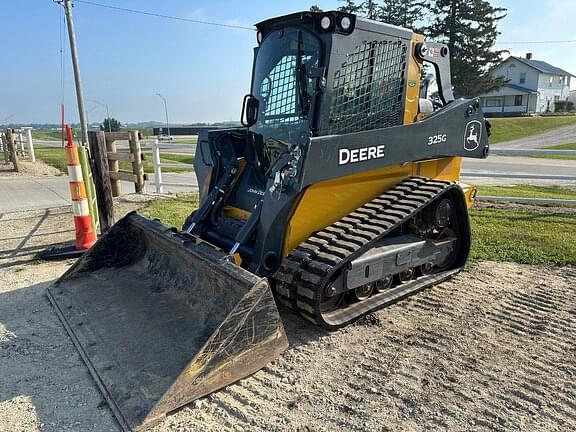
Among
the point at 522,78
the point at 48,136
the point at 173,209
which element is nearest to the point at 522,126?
the point at 522,78

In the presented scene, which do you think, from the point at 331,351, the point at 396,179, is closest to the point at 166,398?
the point at 331,351

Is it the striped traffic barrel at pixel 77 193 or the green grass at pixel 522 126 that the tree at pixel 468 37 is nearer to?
the green grass at pixel 522 126

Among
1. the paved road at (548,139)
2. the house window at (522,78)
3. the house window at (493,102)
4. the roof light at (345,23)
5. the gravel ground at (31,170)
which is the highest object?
the house window at (522,78)

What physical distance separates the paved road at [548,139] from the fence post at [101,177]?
2857 centimetres

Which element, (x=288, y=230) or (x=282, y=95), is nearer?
(x=288, y=230)

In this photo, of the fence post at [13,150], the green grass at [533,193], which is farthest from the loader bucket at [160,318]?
the fence post at [13,150]

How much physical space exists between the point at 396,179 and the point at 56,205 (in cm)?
697

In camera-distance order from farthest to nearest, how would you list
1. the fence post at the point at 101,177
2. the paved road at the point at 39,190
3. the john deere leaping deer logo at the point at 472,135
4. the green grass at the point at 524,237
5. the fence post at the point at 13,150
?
the fence post at the point at 13,150, the paved road at the point at 39,190, the fence post at the point at 101,177, the green grass at the point at 524,237, the john deere leaping deer logo at the point at 472,135

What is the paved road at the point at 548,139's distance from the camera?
1171 inches

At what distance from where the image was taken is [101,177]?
256 inches

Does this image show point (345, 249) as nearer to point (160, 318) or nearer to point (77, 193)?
point (160, 318)

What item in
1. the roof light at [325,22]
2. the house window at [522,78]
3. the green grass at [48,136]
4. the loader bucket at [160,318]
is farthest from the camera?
the house window at [522,78]

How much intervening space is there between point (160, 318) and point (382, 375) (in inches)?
67.1

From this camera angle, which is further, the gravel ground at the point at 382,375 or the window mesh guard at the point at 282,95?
the window mesh guard at the point at 282,95
